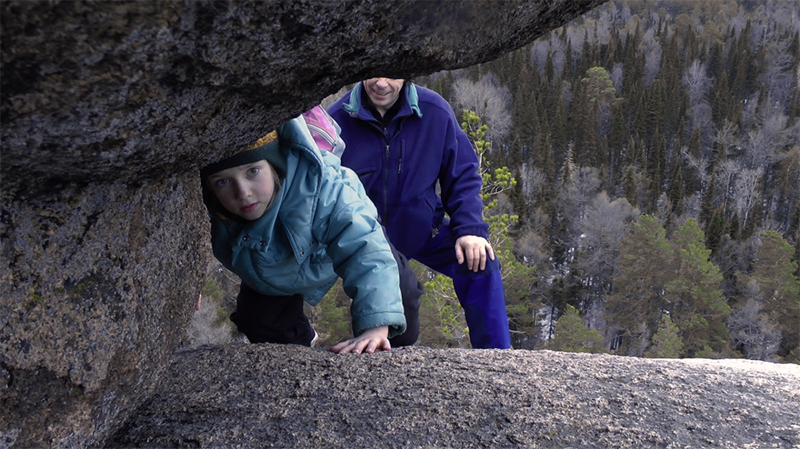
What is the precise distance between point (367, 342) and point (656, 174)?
45.6 m

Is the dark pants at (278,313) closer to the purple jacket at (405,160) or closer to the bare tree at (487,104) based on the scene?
the purple jacket at (405,160)

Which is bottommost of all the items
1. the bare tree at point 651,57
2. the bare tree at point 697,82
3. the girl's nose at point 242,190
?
the girl's nose at point 242,190

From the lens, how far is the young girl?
2207 mm

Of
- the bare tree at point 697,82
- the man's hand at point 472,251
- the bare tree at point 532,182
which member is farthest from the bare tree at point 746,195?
the man's hand at point 472,251

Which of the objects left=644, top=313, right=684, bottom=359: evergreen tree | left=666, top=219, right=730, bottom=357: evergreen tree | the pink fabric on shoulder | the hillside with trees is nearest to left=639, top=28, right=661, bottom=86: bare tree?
the hillside with trees

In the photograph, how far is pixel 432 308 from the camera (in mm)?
14445

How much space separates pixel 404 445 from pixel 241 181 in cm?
102

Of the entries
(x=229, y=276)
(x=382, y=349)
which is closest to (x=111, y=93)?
(x=382, y=349)

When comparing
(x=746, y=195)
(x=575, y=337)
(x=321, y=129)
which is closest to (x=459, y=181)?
(x=321, y=129)

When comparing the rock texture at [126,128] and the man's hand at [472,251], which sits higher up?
the rock texture at [126,128]

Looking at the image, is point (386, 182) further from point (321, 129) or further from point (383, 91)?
point (321, 129)

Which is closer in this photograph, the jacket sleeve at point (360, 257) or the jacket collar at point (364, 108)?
the jacket sleeve at point (360, 257)

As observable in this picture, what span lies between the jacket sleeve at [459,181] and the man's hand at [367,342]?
1246 mm

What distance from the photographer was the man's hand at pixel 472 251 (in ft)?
11.1
